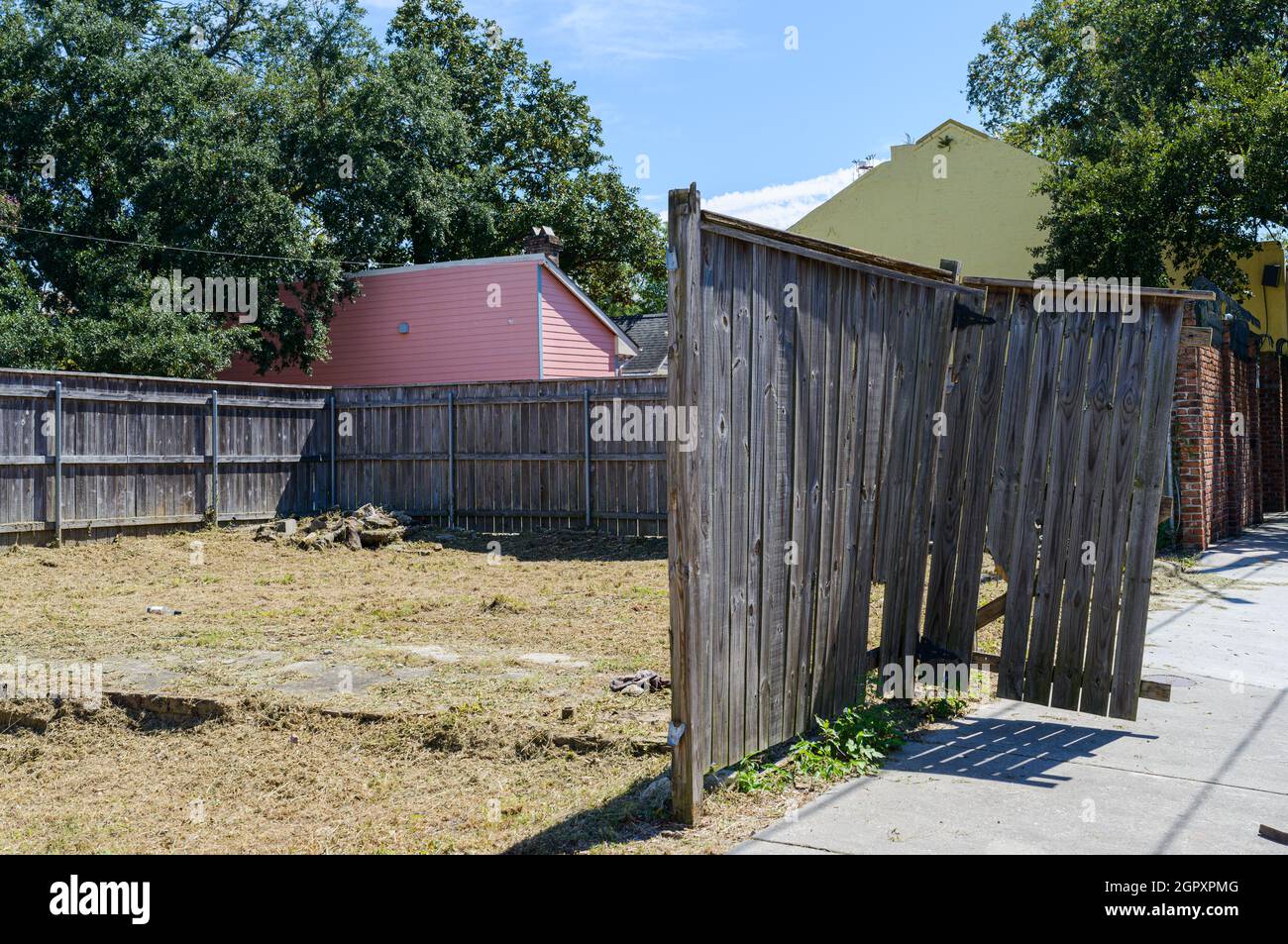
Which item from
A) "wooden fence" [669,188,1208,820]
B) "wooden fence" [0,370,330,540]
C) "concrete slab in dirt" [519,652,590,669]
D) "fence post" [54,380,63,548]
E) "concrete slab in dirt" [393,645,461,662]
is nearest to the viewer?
"wooden fence" [669,188,1208,820]

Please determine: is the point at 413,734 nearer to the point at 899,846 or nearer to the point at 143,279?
the point at 899,846

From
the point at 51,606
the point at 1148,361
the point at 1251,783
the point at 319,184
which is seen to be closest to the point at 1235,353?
the point at 1148,361

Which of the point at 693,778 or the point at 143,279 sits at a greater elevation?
the point at 143,279

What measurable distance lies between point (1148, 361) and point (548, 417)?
1114cm

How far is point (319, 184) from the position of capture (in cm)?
2348

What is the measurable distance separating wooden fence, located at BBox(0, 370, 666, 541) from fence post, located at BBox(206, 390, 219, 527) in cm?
3

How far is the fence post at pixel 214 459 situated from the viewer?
619 inches

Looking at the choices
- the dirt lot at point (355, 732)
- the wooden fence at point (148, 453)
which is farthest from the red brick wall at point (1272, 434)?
the wooden fence at point (148, 453)

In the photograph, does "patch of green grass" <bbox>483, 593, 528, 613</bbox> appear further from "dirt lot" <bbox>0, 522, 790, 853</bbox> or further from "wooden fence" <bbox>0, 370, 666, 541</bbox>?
"wooden fence" <bbox>0, 370, 666, 541</bbox>

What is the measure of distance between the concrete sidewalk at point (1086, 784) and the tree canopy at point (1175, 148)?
1437 centimetres

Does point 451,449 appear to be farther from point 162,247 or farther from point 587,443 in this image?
point 162,247

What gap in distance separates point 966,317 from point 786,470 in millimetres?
1668

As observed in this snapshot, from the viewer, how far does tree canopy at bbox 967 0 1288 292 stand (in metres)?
18.1

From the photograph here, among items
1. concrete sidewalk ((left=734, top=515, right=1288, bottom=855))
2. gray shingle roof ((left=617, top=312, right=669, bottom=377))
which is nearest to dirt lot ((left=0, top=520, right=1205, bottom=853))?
concrete sidewalk ((left=734, top=515, right=1288, bottom=855))
